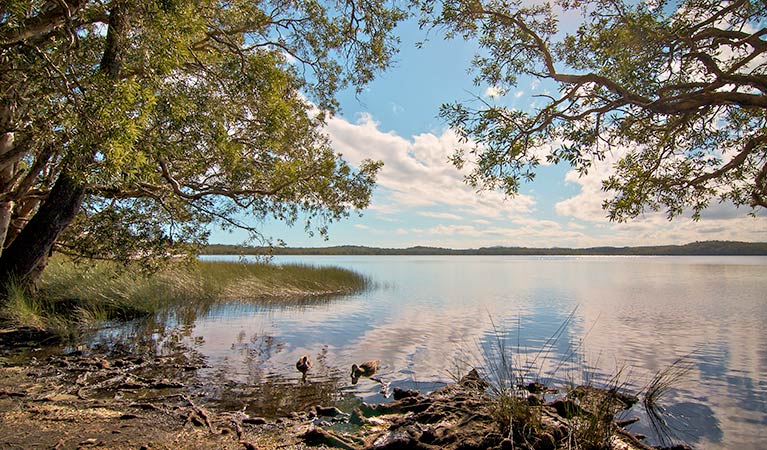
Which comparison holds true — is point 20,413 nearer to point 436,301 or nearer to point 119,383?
point 119,383

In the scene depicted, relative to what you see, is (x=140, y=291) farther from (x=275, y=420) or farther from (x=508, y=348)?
(x=508, y=348)

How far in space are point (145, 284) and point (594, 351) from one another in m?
15.6

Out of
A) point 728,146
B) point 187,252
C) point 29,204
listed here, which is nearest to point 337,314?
point 187,252

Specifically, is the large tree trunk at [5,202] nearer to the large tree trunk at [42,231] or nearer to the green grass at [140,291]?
the large tree trunk at [42,231]

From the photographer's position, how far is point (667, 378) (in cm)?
838

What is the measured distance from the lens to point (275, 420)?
5.38 meters

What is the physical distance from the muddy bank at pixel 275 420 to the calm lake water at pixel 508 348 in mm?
707

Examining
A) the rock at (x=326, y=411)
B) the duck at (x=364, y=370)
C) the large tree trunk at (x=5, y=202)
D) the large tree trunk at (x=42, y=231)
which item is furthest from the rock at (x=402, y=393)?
the large tree trunk at (x=5, y=202)

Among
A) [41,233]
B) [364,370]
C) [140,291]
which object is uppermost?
[41,233]

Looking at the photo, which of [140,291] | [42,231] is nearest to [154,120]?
[42,231]

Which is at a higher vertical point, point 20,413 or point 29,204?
point 29,204

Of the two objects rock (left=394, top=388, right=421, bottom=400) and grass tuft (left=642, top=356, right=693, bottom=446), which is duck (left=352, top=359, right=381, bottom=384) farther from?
grass tuft (left=642, top=356, right=693, bottom=446)

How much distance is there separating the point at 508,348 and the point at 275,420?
7.42 m

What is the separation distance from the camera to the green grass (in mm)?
10397
